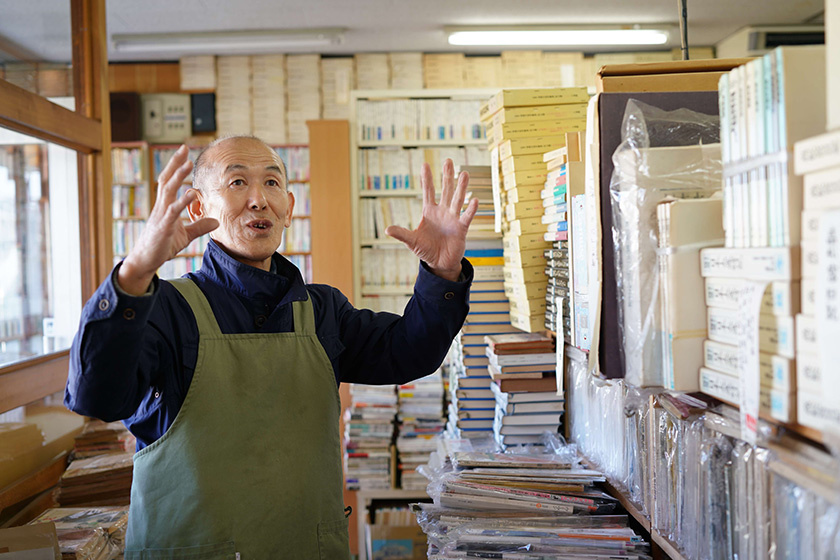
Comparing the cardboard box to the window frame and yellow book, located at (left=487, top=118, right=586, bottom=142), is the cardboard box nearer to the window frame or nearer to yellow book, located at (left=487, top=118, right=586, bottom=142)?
yellow book, located at (left=487, top=118, right=586, bottom=142)

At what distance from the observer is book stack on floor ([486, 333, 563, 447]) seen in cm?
227

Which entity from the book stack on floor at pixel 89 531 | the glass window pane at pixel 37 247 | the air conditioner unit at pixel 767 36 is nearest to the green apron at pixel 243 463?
the book stack on floor at pixel 89 531

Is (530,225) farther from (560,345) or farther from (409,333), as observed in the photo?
(409,333)

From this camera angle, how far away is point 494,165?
244 centimetres

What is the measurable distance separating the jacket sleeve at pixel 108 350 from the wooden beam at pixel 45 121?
1190 millimetres

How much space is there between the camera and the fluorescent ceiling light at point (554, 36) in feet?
17.1

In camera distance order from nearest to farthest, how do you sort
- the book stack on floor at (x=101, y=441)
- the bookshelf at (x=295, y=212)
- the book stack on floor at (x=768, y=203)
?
the book stack on floor at (x=768, y=203)
the book stack on floor at (x=101, y=441)
the bookshelf at (x=295, y=212)

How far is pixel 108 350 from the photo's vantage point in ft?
3.81

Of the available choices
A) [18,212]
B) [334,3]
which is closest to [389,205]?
[334,3]

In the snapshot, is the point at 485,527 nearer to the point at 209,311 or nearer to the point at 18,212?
the point at 209,311

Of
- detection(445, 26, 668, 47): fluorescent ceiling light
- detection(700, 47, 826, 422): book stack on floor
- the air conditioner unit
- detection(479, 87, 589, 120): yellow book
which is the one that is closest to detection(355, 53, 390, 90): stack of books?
detection(445, 26, 668, 47): fluorescent ceiling light

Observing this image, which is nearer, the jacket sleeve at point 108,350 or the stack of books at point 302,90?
the jacket sleeve at point 108,350

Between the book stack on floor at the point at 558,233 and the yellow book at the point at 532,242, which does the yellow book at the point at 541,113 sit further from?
the yellow book at the point at 532,242

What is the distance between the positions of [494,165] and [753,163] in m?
1.58
